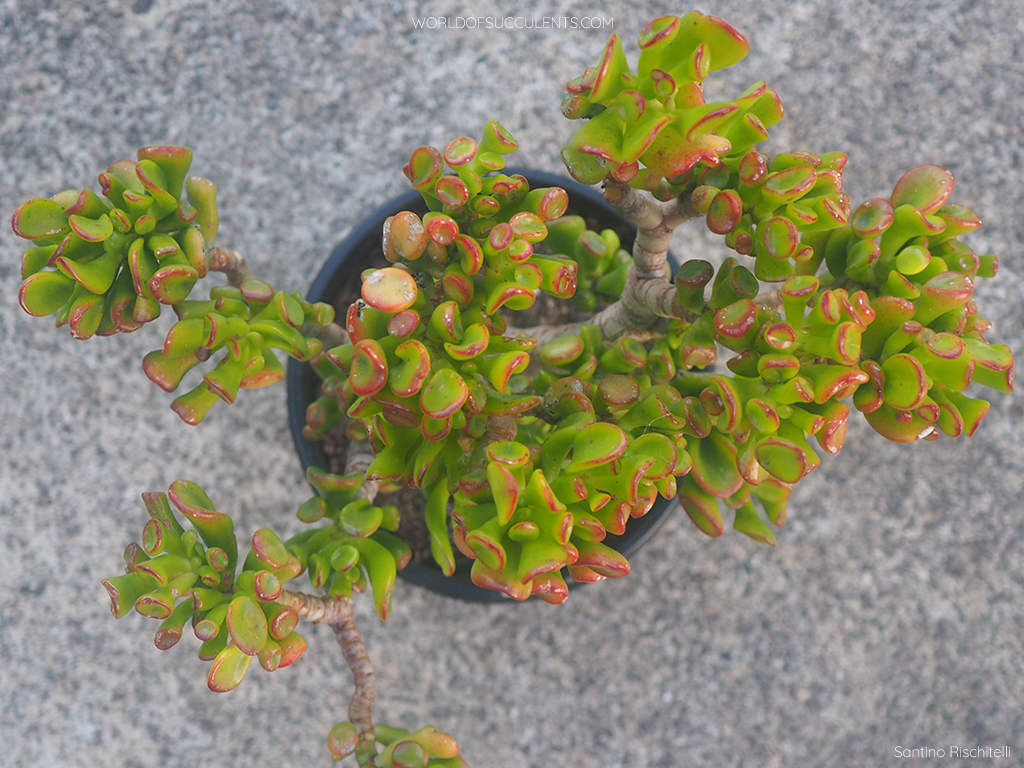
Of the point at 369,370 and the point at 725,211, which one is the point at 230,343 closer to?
the point at 369,370

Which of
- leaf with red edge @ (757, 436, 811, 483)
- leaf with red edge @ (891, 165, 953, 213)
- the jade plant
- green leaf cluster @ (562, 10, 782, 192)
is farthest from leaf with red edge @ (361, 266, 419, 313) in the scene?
leaf with red edge @ (891, 165, 953, 213)

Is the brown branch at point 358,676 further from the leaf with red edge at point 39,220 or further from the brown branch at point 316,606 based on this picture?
the leaf with red edge at point 39,220

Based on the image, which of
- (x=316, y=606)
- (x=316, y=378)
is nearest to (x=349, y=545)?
(x=316, y=606)

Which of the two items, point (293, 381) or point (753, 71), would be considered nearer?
point (293, 381)

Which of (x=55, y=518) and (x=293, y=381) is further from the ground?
(x=293, y=381)

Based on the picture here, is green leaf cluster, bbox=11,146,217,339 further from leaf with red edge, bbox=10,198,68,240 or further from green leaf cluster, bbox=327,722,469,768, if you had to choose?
green leaf cluster, bbox=327,722,469,768

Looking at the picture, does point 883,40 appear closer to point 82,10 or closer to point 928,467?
point 928,467

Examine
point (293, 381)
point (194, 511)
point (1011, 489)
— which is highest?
point (194, 511)

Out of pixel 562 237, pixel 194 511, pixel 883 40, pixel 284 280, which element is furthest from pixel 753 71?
pixel 194 511

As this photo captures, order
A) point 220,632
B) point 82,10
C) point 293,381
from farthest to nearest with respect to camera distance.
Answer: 1. point 82,10
2. point 293,381
3. point 220,632
